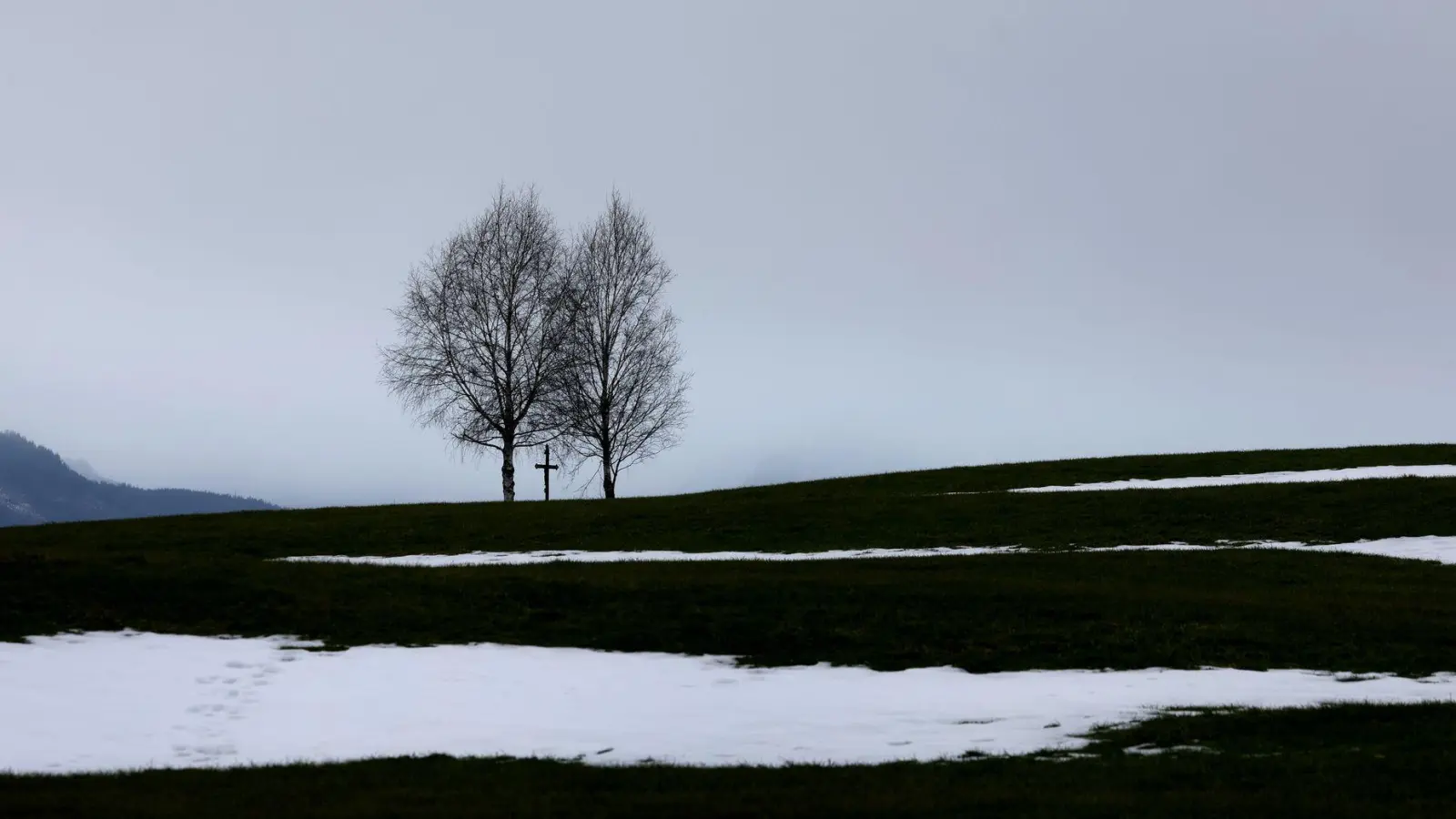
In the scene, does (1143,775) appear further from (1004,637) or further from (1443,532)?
(1443,532)

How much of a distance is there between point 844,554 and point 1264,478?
18.5 meters

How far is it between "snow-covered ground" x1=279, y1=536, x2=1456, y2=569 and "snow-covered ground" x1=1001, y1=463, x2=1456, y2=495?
8.39 metres

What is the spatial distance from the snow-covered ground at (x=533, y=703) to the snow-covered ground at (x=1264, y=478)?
2335 centimetres

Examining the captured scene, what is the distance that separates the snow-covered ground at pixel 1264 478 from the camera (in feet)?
130

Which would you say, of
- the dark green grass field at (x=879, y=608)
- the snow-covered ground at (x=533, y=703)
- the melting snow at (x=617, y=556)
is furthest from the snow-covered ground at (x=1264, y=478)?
the snow-covered ground at (x=533, y=703)

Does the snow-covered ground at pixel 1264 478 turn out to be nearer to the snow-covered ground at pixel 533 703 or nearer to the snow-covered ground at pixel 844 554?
the snow-covered ground at pixel 844 554

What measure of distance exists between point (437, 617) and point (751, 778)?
38.1 ft

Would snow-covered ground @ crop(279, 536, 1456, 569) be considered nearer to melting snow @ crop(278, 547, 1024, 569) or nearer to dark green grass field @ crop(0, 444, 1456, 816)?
melting snow @ crop(278, 547, 1024, 569)

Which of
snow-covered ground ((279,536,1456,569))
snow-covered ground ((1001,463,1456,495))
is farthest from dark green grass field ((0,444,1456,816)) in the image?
snow-covered ground ((1001,463,1456,495))

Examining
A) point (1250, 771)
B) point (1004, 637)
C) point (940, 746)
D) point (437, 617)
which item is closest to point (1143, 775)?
point (1250, 771)

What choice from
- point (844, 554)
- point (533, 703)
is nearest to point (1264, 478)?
point (844, 554)

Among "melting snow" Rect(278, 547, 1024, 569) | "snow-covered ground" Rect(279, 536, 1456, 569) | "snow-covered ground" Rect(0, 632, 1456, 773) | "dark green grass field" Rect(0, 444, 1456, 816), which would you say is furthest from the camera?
"melting snow" Rect(278, 547, 1024, 569)

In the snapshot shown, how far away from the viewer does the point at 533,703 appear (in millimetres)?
16875

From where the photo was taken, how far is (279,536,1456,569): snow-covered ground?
2939 cm
